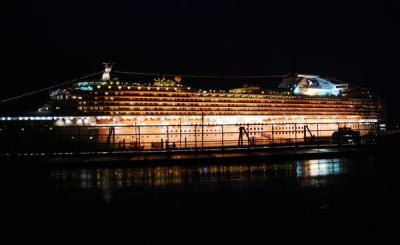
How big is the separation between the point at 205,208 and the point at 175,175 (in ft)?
17.9

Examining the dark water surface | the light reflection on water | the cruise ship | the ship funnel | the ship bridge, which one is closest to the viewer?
the dark water surface

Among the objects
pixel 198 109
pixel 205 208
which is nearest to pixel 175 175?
pixel 205 208

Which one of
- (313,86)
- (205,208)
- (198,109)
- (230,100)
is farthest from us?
(313,86)

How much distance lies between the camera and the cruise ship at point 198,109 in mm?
46406

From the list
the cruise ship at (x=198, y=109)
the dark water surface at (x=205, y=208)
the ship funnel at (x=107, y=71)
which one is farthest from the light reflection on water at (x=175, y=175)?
the ship funnel at (x=107, y=71)

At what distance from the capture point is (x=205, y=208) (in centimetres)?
747

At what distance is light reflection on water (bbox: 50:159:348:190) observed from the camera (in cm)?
1104

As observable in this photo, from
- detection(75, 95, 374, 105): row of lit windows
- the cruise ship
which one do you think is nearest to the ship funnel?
the cruise ship

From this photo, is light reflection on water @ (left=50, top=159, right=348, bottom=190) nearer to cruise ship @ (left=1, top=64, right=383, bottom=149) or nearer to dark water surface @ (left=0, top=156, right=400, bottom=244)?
dark water surface @ (left=0, top=156, right=400, bottom=244)

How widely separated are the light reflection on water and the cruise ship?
21.5 m

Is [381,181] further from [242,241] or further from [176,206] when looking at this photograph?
[242,241]

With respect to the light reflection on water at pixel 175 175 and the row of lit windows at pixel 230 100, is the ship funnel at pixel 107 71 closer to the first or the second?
the row of lit windows at pixel 230 100

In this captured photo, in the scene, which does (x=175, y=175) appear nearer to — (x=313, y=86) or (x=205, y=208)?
(x=205, y=208)

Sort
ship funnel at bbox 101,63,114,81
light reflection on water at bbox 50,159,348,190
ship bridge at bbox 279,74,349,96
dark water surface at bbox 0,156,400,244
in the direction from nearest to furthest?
dark water surface at bbox 0,156,400,244 < light reflection on water at bbox 50,159,348,190 < ship funnel at bbox 101,63,114,81 < ship bridge at bbox 279,74,349,96
